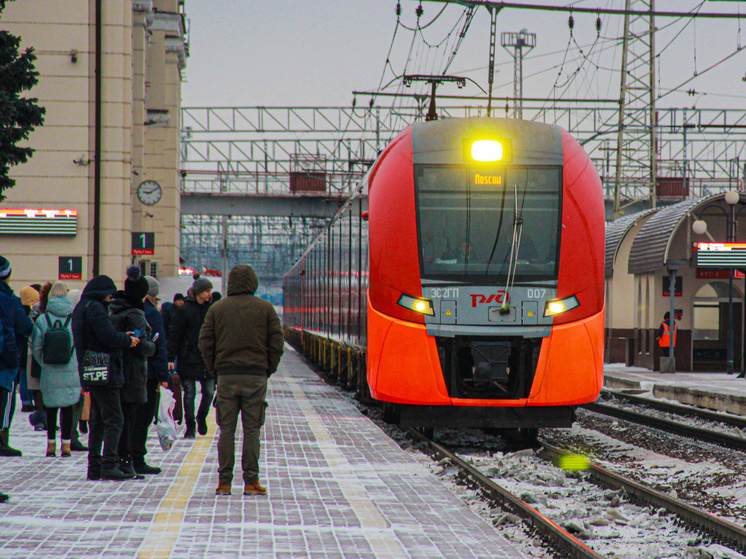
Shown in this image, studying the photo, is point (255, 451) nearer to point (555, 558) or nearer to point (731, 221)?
point (555, 558)

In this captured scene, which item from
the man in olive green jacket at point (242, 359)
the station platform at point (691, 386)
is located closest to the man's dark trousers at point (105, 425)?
the man in olive green jacket at point (242, 359)

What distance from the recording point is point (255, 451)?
7.18m

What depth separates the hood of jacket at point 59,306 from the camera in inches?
363

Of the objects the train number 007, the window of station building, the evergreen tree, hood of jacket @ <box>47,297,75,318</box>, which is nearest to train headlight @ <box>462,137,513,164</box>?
the train number 007

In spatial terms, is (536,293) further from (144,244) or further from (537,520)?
(144,244)

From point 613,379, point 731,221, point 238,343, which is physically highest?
point 731,221

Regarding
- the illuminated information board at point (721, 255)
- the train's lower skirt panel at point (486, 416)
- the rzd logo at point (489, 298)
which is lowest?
the train's lower skirt panel at point (486, 416)

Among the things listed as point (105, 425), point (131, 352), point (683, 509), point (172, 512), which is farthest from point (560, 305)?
point (172, 512)

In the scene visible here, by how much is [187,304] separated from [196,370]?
0.71 metres

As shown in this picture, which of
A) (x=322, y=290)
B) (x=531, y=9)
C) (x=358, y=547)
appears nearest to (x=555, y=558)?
(x=358, y=547)

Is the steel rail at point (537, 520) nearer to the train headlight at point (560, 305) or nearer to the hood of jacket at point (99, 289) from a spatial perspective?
the train headlight at point (560, 305)

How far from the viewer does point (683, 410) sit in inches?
629

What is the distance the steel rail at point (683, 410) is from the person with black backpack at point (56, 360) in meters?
9.15

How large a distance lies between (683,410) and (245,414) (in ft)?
34.7
